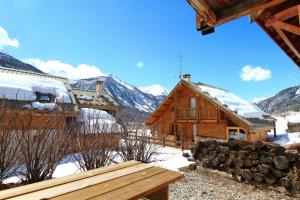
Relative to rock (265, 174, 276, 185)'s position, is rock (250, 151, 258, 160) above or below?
above

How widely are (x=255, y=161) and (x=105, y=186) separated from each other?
728 cm

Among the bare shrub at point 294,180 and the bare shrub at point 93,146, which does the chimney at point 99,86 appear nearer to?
the bare shrub at point 93,146

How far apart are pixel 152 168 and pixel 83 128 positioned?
3777 mm

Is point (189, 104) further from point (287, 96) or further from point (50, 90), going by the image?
point (287, 96)

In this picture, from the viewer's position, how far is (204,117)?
20.5 meters

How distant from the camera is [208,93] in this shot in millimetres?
21000

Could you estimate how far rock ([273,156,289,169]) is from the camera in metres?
7.50

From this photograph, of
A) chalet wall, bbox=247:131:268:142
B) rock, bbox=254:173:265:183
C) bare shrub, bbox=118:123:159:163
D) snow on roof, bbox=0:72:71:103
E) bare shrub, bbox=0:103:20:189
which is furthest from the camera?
chalet wall, bbox=247:131:268:142

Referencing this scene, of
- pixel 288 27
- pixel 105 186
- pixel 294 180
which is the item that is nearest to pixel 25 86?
pixel 294 180

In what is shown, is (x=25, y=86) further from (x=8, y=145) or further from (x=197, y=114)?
(x=197, y=114)

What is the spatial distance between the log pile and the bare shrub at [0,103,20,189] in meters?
6.93

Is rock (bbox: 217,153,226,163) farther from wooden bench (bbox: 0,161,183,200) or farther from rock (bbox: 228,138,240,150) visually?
wooden bench (bbox: 0,161,183,200)

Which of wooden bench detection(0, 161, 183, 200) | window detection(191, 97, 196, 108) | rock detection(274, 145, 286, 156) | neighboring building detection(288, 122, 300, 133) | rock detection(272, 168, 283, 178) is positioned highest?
window detection(191, 97, 196, 108)

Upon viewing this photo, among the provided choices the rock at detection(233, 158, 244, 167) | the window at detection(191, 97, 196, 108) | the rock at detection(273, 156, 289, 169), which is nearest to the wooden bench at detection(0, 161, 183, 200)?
the rock at detection(273, 156, 289, 169)
